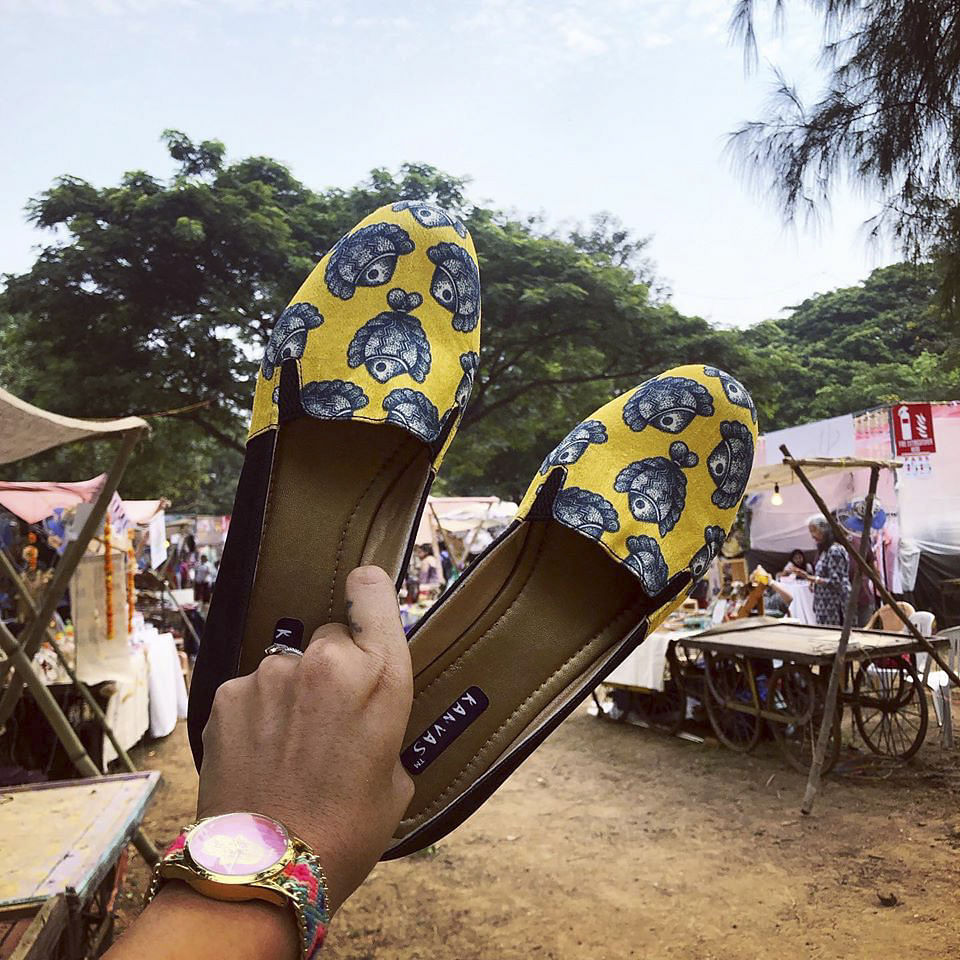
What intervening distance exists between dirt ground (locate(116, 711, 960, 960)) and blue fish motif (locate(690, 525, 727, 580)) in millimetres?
2210

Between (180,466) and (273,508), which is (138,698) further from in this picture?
(180,466)

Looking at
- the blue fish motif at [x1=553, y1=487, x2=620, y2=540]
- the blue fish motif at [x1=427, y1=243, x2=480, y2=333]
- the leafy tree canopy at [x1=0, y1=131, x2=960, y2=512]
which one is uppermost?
the leafy tree canopy at [x1=0, y1=131, x2=960, y2=512]

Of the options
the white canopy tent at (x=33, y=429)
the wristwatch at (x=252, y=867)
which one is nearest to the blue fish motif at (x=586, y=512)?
the wristwatch at (x=252, y=867)

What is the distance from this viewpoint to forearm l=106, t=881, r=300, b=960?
501 mm

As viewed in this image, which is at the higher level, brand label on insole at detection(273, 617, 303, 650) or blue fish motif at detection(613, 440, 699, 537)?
blue fish motif at detection(613, 440, 699, 537)

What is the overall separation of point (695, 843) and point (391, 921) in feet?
5.42

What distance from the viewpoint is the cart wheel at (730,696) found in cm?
530

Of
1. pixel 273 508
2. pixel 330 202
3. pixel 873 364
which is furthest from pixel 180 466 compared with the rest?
pixel 873 364

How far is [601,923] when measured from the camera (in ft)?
10.1

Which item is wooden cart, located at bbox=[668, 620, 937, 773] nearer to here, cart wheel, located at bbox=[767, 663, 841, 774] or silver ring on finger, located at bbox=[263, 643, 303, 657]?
cart wheel, located at bbox=[767, 663, 841, 774]

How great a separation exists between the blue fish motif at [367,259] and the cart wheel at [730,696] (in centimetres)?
462

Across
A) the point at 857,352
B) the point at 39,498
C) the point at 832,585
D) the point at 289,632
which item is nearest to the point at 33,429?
the point at 289,632

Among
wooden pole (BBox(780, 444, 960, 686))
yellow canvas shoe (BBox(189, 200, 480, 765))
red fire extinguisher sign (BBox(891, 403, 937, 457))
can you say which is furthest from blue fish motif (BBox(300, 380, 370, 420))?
red fire extinguisher sign (BBox(891, 403, 937, 457))

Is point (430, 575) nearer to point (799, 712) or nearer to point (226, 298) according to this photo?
point (226, 298)
